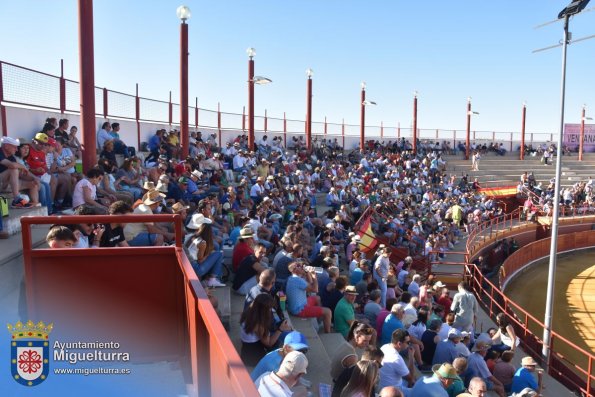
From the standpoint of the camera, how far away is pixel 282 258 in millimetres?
8141

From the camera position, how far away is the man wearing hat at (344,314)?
7605 millimetres

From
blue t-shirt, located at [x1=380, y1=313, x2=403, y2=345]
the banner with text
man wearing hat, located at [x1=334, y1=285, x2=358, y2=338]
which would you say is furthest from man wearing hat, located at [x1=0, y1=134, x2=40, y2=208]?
the banner with text

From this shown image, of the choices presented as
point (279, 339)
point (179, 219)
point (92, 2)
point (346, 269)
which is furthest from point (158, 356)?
point (346, 269)

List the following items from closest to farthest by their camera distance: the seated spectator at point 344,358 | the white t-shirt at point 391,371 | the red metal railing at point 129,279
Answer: the red metal railing at point 129,279
the seated spectator at point 344,358
the white t-shirt at point 391,371

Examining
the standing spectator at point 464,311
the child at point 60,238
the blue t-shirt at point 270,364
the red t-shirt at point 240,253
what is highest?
the child at point 60,238

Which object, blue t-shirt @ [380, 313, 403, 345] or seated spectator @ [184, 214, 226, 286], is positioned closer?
seated spectator @ [184, 214, 226, 286]

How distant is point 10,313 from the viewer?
4.50 metres

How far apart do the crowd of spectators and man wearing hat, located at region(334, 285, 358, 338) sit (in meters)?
0.02

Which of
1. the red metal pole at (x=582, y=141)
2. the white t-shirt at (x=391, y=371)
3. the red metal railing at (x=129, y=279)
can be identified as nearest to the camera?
the red metal railing at (x=129, y=279)

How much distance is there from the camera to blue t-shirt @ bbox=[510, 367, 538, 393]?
780cm

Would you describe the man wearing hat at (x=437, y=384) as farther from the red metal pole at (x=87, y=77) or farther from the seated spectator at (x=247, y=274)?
the red metal pole at (x=87, y=77)

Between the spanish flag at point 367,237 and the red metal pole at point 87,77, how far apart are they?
328 inches

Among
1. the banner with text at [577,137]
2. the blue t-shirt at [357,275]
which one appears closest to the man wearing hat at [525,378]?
the blue t-shirt at [357,275]

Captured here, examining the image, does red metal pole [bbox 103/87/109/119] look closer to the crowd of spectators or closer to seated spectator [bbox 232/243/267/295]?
the crowd of spectators
